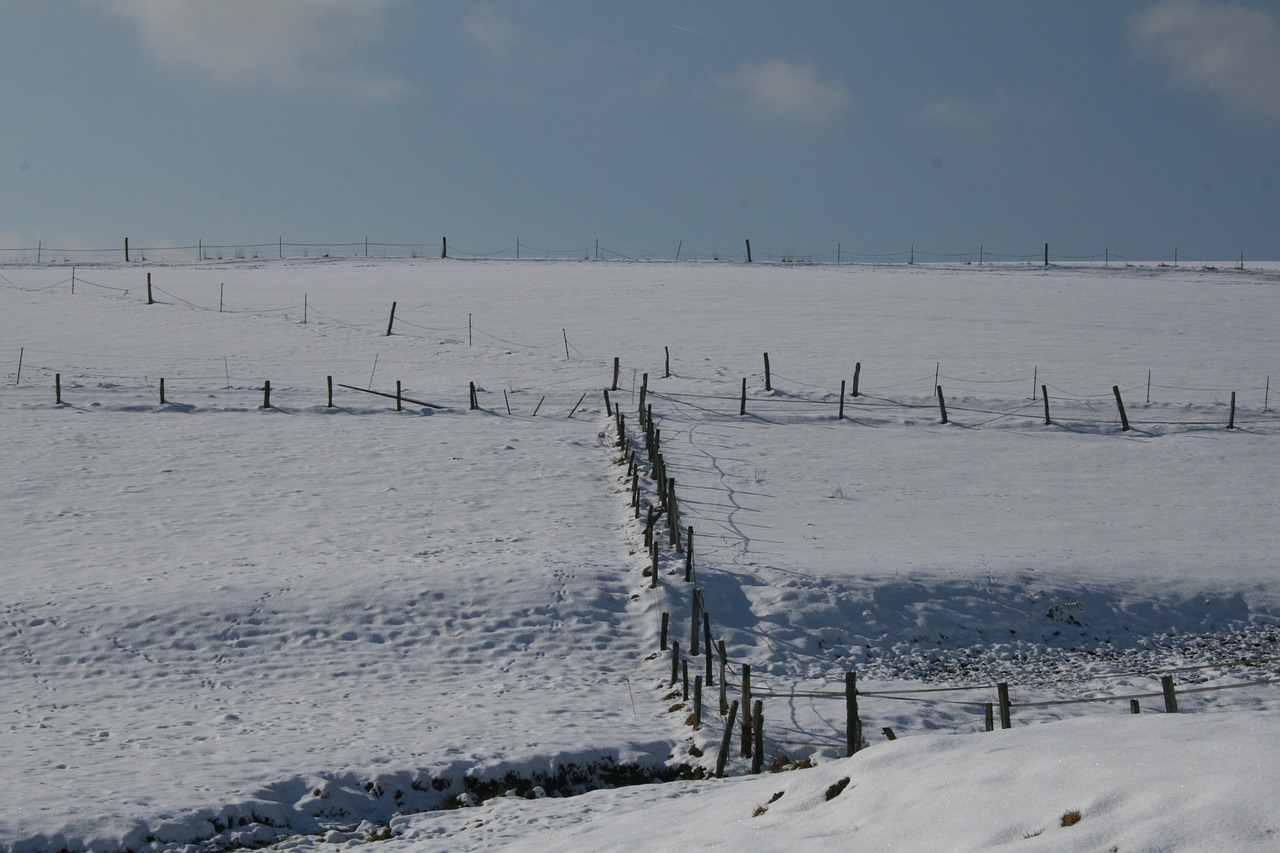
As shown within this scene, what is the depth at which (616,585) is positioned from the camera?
64.5ft

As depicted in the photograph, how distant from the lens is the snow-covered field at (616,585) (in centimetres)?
995

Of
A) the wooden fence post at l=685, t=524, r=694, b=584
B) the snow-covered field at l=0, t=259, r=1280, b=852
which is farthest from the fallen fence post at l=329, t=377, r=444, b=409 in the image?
the wooden fence post at l=685, t=524, r=694, b=584

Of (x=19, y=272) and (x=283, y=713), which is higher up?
(x=19, y=272)

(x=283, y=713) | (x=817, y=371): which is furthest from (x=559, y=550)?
(x=817, y=371)

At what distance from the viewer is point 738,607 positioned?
748 inches

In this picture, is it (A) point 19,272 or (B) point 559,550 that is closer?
(B) point 559,550

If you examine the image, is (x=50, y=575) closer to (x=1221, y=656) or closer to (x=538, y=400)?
(x=538, y=400)

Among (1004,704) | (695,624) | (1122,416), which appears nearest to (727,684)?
(695,624)

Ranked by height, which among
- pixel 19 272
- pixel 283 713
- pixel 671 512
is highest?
pixel 19 272

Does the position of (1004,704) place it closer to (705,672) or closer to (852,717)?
(852,717)

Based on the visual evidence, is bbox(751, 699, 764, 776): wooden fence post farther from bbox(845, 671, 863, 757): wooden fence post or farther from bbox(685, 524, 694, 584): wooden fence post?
bbox(685, 524, 694, 584): wooden fence post

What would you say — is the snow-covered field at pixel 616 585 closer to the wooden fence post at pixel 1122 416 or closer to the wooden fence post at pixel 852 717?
the wooden fence post at pixel 1122 416

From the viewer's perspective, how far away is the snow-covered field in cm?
995

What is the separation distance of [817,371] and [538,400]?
9.58 meters
